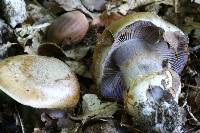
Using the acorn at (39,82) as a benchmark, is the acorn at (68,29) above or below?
above

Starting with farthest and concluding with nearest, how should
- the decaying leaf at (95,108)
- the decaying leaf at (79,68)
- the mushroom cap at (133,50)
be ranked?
the decaying leaf at (79,68) → the decaying leaf at (95,108) → the mushroom cap at (133,50)

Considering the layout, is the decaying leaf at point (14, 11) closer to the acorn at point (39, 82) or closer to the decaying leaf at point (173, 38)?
the acorn at point (39, 82)

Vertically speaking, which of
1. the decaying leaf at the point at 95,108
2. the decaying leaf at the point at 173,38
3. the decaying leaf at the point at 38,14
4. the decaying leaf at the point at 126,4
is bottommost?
the decaying leaf at the point at 95,108

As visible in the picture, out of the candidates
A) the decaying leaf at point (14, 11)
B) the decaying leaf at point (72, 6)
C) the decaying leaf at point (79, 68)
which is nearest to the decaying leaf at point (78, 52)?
the decaying leaf at point (79, 68)

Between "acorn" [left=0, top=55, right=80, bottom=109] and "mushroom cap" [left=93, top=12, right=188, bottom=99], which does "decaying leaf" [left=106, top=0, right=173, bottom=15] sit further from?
"acorn" [left=0, top=55, right=80, bottom=109]

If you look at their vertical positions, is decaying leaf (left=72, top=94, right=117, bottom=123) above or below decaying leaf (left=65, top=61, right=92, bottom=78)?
below

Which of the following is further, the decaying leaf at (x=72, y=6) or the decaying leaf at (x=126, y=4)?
the decaying leaf at (x=126, y=4)

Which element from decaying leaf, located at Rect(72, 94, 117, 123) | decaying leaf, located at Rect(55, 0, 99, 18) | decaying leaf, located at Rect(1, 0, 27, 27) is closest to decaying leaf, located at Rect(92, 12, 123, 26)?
decaying leaf, located at Rect(55, 0, 99, 18)

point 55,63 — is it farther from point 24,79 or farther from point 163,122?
point 163,122
